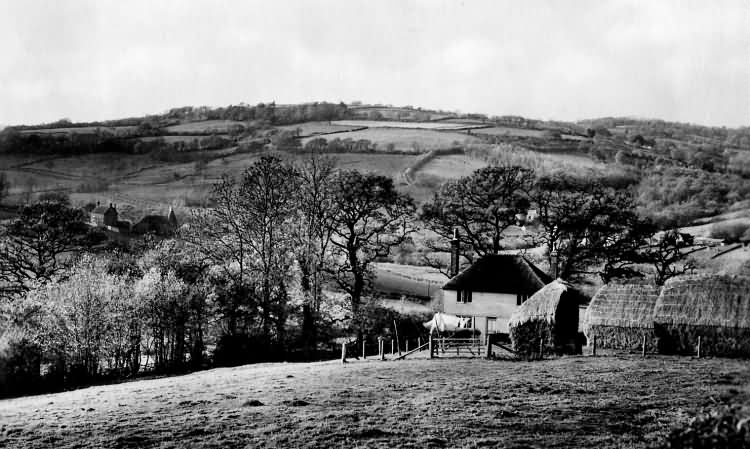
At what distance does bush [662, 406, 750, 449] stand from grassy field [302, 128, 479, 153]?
4202 inches

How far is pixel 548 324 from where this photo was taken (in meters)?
35.3

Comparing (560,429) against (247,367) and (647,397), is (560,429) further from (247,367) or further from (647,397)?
(247,367)

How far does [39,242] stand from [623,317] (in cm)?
4416

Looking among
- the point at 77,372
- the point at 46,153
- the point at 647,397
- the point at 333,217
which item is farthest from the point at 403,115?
the point at 647,397

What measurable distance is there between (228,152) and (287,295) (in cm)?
7986

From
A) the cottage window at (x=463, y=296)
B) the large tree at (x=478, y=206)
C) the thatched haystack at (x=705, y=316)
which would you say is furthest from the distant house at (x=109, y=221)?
the thatched haystack at (x=705, y=316)

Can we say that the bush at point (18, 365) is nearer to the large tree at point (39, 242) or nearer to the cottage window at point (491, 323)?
the large tree at point (39, 242)

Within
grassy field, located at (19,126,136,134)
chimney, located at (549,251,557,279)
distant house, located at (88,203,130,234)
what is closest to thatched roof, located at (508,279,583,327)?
chimney, located at (549,251,557,279)

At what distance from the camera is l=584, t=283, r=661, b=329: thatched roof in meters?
34.0

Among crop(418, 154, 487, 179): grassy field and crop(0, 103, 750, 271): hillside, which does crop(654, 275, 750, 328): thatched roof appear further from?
crop(418, 154, 487, 179): grassy field

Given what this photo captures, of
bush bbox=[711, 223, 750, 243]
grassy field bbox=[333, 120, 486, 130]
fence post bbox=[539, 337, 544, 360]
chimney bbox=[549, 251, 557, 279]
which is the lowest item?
fence post bbox=[539, 337, 544, 360]

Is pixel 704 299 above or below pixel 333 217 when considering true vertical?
below

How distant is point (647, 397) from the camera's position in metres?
22.5

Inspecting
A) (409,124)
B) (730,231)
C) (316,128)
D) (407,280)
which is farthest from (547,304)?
(409,124)
